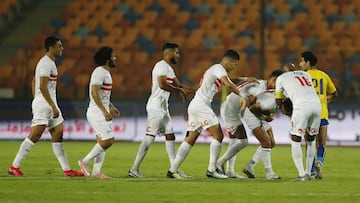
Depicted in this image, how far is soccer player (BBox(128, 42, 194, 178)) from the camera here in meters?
17.9

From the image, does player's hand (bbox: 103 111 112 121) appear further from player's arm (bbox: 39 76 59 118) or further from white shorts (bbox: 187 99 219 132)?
white shorts (bbox: 187 99 219 132)

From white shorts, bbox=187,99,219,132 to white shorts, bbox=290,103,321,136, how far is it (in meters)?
1.37

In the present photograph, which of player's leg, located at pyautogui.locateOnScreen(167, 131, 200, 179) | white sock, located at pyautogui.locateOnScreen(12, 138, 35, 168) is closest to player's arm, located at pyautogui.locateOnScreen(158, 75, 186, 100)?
player's leg, located at pyautogui.locateOnScreen(167, 131, 200, 179)

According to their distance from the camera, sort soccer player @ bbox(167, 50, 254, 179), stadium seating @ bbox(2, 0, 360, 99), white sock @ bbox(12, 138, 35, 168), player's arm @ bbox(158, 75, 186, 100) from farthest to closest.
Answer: stadium seating @ bbox(2, 0, 360, 99) < player's arm @ bbox(158, 75, 186, 100) < soccer player @ bbox(167, 50, 254, 179) < white sock @ bbox(12, 138, 35, 168)

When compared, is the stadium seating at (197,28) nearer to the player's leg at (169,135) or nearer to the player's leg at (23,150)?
the player's leg at (169,135)

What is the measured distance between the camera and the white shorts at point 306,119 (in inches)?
675

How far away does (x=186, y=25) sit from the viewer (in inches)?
1516

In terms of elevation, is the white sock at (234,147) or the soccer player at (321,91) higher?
the soccer player at (321,91)

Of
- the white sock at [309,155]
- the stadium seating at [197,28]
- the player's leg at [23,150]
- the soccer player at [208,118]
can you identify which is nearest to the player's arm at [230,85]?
the soccer player at [208,118]

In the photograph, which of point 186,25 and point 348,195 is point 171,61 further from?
point 186,25

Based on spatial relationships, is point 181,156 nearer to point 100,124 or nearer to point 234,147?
point 234,147

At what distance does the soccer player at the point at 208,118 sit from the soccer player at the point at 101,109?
1.23m

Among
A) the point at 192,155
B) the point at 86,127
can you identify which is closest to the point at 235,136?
the point at 192,155

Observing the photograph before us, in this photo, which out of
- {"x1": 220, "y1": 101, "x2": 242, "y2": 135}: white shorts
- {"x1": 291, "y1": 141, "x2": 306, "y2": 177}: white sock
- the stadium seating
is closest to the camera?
{"x1": 291, "y1": 141, "x2": 306, "y2": 177}: white sock
